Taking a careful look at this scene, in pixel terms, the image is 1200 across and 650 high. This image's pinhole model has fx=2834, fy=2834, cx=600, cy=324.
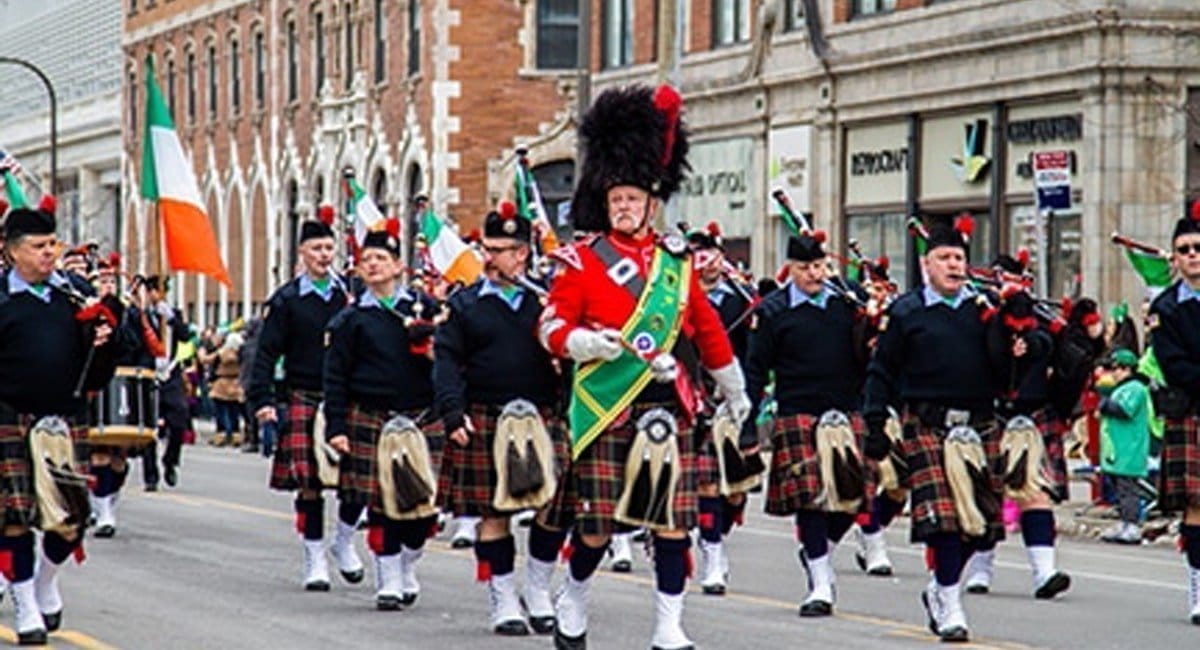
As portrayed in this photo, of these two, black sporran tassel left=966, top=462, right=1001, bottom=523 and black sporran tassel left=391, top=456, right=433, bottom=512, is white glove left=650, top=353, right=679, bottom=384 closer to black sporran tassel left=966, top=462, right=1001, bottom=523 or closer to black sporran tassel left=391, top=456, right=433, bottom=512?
black sporran tassel left=966, top=462, right=1001, bottom=523

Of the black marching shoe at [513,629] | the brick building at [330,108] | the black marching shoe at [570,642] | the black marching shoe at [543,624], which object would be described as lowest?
the black marching shoe at [513,629]

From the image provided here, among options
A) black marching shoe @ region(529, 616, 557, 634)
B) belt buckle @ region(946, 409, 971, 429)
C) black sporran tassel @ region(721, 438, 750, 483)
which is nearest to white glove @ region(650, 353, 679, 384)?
black marching shoe @ region(529, 616, 557, 634)

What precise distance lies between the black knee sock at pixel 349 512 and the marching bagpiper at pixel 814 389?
2.21 metres

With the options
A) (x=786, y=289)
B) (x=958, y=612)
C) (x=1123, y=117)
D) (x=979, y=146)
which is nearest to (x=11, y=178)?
(x=786, y=289)

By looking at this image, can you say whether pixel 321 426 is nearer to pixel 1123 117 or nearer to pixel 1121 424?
pixel 1121 424

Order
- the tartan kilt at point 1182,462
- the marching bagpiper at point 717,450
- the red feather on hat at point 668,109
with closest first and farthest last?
the red feather on hat at point 668,109
the tartan kilt at point 1182,462
the marching bagpiper at point 717,450

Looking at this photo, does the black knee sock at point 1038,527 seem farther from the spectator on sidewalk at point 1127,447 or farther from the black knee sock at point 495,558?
the spectator on sidewalk at point 1127,447

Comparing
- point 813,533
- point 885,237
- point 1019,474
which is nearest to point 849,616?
point 813,533

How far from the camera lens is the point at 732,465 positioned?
54.7 feet

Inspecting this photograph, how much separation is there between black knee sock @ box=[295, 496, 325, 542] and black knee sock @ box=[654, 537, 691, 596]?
479 centimetres

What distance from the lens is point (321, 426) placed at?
51.7 feet

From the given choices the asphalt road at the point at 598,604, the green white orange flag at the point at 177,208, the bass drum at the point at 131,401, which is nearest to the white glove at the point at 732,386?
the asphalt road at the point at 598,604

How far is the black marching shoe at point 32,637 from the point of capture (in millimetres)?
12766

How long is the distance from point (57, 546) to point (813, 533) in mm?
3962
